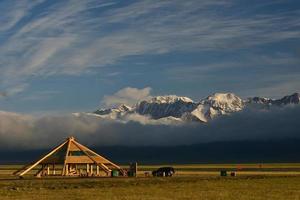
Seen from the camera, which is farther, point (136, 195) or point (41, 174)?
point (41, 174)

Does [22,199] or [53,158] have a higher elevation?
[53,158]

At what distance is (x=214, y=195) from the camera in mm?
58750

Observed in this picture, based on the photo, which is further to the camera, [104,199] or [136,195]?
[136,195]

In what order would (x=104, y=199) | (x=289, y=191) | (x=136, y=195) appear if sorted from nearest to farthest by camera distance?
(x=104, y=199) → (x=136, y=195) → (x=289, y=191)

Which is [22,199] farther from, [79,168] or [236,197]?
[79,168]

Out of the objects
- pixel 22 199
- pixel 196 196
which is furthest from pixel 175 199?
pixel 22 199

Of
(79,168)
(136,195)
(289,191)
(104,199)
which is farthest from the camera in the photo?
(79,168)

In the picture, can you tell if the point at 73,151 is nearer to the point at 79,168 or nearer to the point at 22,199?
the point at 79,168

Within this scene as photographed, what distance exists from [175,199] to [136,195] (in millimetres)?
5655

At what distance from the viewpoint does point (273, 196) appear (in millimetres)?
58031

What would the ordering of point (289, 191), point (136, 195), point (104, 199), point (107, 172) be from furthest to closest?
point (107, 172)
point (289, 191)
point (136, 195)
point (104, 199)

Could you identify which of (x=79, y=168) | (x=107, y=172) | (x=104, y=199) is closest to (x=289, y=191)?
(x=104, y=199)

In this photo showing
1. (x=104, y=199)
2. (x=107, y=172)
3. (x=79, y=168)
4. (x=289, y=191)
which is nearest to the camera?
(x=104, y=199)

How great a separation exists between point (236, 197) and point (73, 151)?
7346cm
